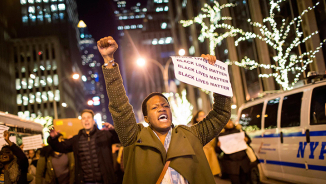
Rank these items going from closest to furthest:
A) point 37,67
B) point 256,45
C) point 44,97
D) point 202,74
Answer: point 202,74, point 256,45, point 44,97, point 37,67

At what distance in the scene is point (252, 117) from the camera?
823 cm

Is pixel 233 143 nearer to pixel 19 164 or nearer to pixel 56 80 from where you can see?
pixel 19 164

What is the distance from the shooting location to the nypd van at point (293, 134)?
17.4ft

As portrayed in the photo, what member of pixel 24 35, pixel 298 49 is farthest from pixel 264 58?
pixel 24 35

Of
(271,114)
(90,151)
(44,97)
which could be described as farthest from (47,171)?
(44,97)

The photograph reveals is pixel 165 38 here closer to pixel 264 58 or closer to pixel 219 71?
pixel 264 58

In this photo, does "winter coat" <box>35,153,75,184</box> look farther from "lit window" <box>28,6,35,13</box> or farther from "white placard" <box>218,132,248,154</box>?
"lit window" <box>28,6,35,13</box>

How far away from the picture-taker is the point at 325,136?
501cm

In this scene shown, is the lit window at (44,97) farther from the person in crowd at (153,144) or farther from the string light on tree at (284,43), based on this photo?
the person in crowd at (153,144)

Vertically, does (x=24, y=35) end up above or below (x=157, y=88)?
above

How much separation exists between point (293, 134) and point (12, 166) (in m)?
5.35

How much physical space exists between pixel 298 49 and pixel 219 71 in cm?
1590

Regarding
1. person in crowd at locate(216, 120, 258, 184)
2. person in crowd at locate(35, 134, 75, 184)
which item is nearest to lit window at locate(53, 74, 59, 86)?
person in crowd at locate(35, 134, 75, 184)

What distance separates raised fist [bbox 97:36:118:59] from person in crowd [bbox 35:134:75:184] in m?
3.94
